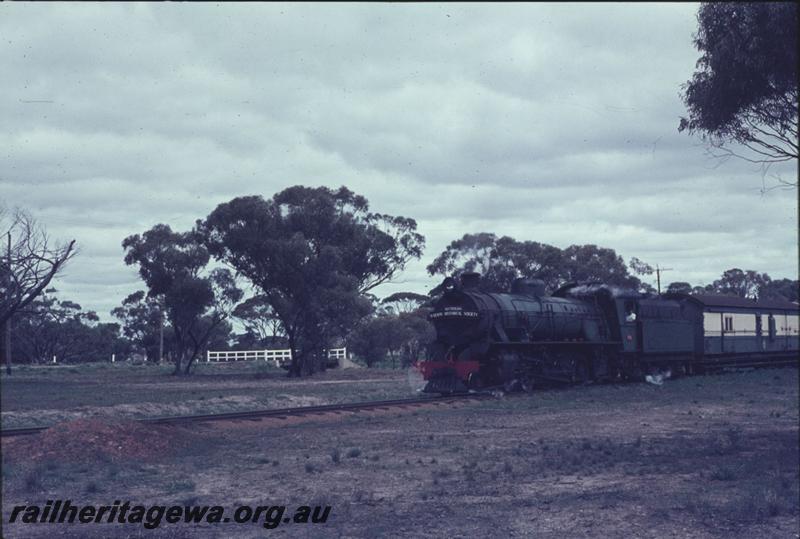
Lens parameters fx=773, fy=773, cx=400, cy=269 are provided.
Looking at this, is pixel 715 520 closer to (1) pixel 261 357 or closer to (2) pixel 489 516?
(2) pixel 489 516

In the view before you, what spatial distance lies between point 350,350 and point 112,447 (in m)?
63.4

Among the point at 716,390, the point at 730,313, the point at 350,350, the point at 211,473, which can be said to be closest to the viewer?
the point at 211,473

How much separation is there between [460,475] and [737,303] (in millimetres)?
36327

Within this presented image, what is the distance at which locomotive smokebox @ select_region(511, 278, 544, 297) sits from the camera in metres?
31.4

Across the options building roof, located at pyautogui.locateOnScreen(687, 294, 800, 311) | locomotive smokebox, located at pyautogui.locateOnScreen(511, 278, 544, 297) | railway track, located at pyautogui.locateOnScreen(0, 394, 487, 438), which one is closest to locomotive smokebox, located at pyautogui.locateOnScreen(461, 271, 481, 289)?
locomotive smokebox, located at pyautogui.locateOnScreen(511, 278, 544, 297)

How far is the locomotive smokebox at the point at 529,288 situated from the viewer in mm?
31359

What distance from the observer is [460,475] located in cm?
1215

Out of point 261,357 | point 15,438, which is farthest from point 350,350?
point 15,438

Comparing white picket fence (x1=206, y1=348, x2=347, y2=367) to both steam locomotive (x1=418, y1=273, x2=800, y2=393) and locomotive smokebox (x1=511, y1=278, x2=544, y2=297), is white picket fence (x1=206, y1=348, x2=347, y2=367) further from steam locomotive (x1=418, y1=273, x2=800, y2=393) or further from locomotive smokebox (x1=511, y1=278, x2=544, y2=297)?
locomotive smokebox (x1=511, y1=278, x2=544, y2=297)

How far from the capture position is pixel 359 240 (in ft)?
181

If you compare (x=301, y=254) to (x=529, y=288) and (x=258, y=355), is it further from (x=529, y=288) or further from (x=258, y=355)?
(x=258, y=355)

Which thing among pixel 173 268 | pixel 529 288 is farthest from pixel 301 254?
pixel 529 288

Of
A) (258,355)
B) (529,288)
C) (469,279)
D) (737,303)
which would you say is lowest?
(258,355)

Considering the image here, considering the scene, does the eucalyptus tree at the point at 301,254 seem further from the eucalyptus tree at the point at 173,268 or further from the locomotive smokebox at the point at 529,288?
the locomotive smokebox at the point at 529,288
